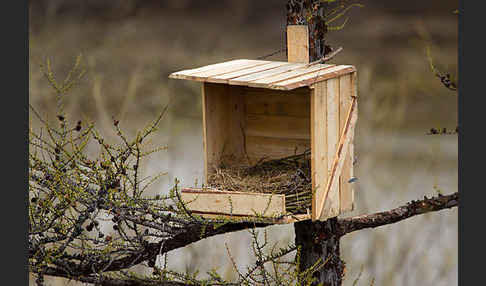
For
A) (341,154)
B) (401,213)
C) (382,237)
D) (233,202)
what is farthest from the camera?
(382,237)

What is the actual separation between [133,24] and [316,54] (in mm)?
2836

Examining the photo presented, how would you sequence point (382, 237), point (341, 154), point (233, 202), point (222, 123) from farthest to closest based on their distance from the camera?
1. point (382, 237)
2. point (222, 123)
3. point (341, 154)
4. point (233, 202)

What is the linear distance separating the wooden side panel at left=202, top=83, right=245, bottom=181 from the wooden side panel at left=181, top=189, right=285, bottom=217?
28cm

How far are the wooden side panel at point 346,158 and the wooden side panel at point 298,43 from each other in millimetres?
181

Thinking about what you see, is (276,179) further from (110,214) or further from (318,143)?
(110,214)

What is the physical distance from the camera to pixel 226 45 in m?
5.96

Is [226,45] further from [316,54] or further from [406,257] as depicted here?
[316,54]

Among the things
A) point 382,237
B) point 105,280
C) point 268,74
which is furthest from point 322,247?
point 382,237

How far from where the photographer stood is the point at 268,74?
8.91 feet

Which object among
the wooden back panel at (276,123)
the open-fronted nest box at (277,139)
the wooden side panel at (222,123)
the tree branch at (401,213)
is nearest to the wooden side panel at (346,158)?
the open-fronted nest box at (277,139)

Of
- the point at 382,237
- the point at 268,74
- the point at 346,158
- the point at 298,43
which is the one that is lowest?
the point at 382,237

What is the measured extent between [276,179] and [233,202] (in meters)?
0.31

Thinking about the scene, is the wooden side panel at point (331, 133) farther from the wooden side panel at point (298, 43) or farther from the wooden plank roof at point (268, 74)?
the wooden side panel at point (298, 43)

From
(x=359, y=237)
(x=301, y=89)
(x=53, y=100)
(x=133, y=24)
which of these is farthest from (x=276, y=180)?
(x=133, y=24)
